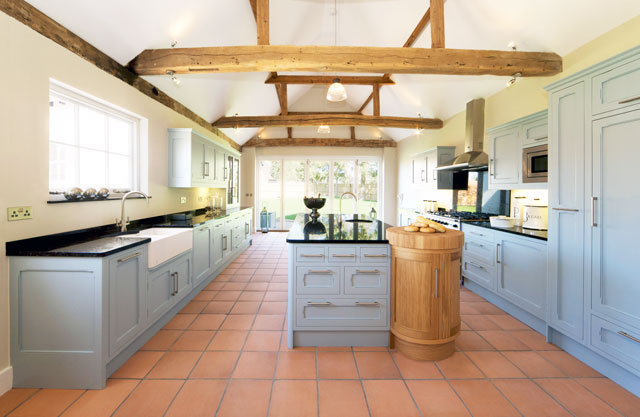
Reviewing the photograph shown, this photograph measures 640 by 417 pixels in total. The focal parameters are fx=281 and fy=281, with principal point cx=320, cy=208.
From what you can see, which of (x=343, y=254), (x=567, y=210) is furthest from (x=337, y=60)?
(x=567, y=210)

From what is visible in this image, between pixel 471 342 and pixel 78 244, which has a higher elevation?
pixel 78 244

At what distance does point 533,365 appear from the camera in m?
2.08

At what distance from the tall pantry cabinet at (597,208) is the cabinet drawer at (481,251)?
80 cm

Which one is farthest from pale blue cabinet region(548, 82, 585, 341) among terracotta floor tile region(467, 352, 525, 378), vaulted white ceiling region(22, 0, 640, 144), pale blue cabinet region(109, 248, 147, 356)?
pale blue cabinet region(109, 248, 147, 356)

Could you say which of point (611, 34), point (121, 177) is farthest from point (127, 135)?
point (611, 34)

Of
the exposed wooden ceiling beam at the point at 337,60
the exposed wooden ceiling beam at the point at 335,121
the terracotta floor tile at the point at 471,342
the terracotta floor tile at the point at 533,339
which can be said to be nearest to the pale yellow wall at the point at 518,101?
the exposed wooden ceiling beam at the point at 337,60

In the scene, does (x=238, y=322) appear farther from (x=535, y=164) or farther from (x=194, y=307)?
(x=535, y=164)

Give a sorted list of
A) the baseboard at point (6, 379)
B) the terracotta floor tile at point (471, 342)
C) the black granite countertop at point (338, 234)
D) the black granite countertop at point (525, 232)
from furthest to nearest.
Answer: the black granite countertop at point (525, 232) → the terracotta floor tile at point (471, 342) → the black granite countertop at point (338, 234) → the baseboard at point (6, 379)

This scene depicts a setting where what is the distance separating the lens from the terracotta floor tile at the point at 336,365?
6.36 ft

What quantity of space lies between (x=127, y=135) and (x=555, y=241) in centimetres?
433

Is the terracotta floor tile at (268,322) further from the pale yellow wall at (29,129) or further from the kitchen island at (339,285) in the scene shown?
the pale yellow wall at (29,129)

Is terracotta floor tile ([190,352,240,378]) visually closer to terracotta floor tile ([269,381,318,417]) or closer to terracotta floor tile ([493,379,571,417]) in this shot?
terracotta floor tile ([269,381,318,417])

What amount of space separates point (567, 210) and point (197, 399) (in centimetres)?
291

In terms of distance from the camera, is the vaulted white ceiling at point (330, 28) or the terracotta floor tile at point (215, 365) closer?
the terracotta floor tile at point (215, 365)
